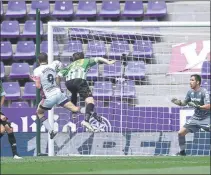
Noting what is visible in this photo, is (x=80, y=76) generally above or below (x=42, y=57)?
below

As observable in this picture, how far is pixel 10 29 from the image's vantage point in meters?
24.9

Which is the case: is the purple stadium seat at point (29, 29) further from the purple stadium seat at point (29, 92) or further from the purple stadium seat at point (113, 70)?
the purple stadium seat at point (113, 70)

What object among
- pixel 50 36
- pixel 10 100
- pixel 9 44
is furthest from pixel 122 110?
pixel 9 44

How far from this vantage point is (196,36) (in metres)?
19.2

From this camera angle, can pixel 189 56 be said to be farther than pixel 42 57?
Yes

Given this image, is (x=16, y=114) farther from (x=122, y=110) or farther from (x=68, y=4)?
(x=68, y=4)

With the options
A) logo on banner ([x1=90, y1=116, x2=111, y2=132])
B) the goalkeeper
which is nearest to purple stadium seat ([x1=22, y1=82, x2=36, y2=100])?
logo on banner ([x1=90, y1=116, x2=111, y2=132])

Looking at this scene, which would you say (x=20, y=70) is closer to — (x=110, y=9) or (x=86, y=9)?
A: (x=86, y=9)

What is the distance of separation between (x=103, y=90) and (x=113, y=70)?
802mm

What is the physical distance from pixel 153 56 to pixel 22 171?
911 cm

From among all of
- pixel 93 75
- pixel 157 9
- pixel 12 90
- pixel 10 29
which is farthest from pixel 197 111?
pixel 10 29

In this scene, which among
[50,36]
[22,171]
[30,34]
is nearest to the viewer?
[22,171]

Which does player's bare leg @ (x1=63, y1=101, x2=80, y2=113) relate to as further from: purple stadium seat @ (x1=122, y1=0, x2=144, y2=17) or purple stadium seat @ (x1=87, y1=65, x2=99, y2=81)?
purple stadium seat @ (x1=122, y1=0, x2=144, y2=17)

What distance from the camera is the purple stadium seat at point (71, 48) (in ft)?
61.3
